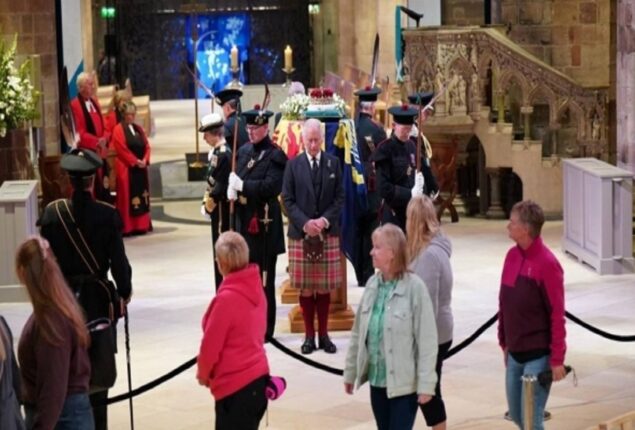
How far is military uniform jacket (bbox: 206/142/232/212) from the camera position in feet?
42.5

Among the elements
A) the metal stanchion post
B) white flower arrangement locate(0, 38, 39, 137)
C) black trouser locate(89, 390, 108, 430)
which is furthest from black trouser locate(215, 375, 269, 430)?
white flower arrangement locate(0, 38, 39, 137)

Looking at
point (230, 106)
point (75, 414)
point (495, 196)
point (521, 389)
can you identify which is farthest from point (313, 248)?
point (495, 196)

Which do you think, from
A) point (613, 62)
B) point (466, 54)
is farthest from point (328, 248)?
point (613, 62)

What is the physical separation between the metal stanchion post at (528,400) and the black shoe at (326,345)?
372cm

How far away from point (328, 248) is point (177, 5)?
109 feet

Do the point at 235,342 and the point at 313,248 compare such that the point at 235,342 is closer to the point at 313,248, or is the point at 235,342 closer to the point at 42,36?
the point at 313,248

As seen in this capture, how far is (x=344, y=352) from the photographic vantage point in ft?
41.3

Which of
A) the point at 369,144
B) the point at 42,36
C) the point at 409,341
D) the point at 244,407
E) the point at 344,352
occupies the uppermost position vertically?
the point at 42,36

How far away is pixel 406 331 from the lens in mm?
8219

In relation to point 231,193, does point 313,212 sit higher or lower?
lower

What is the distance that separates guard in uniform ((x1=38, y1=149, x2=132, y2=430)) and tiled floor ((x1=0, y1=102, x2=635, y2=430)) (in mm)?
1300

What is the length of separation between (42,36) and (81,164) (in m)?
11.7

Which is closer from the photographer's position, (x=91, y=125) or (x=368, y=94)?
(x=368, y=94)

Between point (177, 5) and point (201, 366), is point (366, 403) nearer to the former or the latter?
point (201, 366)
